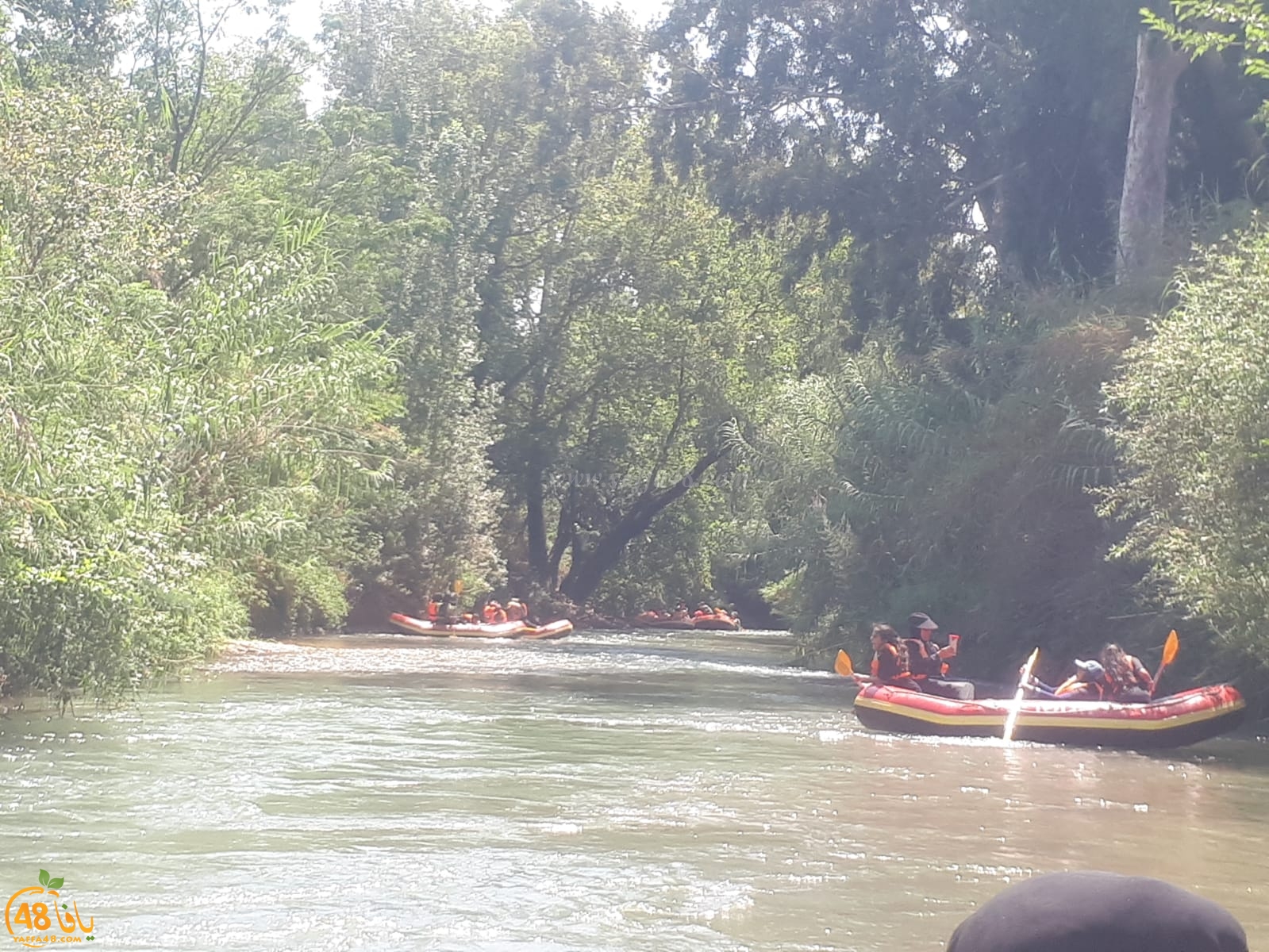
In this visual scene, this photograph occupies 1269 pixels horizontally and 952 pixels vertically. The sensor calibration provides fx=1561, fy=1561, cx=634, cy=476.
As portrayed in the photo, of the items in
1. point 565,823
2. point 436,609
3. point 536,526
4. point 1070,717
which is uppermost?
point 536,526

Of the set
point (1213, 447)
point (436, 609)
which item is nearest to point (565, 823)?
point (1213, 447)

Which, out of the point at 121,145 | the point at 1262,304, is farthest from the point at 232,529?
the point at 1262,304

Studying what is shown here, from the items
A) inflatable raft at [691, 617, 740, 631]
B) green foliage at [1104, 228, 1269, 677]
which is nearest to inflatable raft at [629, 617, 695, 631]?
inflatable raft at [691, 617, 740, 631]

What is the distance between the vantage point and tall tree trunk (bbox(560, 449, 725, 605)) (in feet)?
124

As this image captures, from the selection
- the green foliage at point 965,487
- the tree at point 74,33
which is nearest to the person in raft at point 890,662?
Result: the green foliage at point 965,487

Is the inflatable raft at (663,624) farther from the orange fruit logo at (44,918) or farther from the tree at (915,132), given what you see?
the orange fruit logo at (44,918)

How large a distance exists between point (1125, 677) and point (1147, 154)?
8.37 metres

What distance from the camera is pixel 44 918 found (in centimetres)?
646

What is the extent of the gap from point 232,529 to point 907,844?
7.54m

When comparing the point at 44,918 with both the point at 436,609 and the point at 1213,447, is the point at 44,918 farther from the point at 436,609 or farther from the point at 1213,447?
the point at 436,609

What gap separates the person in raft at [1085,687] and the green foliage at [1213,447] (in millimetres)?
922

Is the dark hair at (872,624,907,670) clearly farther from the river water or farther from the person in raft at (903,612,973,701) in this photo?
the river water

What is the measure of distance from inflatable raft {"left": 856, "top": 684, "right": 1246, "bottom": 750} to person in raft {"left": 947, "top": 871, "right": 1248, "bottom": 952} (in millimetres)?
11715

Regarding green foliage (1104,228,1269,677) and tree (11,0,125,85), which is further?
tree (11,0,125,85)
